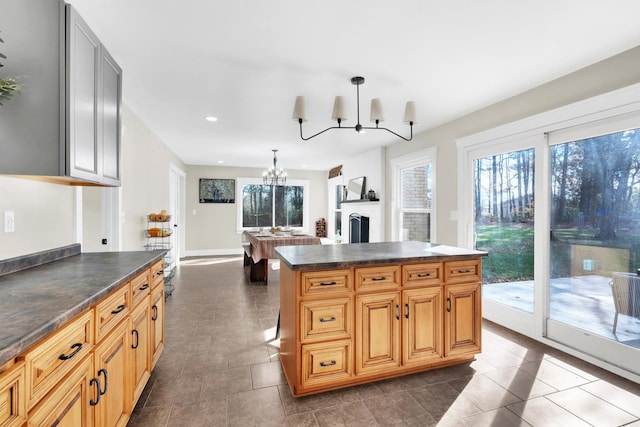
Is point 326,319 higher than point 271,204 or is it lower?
lower

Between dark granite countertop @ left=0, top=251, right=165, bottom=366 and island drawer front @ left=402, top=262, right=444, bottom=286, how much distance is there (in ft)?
5.64

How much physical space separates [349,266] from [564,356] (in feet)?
7.00

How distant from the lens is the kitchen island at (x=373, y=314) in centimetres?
193

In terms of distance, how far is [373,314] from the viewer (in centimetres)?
206

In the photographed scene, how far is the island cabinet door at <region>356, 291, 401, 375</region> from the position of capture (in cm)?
203

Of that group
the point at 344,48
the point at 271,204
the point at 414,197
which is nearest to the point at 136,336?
the point at 344,48

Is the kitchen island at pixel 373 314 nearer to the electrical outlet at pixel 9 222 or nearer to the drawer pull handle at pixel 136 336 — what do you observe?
the drawer pull handle at pixel 136 336

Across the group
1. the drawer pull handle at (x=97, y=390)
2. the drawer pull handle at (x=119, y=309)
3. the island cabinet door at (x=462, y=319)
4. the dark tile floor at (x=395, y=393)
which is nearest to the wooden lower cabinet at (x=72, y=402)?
the drawer pull handle at (x=97, y=390)

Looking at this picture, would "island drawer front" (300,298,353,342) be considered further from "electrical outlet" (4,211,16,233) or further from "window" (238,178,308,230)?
"window" (238,178,308,230)

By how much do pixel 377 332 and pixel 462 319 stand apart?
2.44 ft

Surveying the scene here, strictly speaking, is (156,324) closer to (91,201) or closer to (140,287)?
(140,287)

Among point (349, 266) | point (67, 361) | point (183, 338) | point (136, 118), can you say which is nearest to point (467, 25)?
point (349, 266)

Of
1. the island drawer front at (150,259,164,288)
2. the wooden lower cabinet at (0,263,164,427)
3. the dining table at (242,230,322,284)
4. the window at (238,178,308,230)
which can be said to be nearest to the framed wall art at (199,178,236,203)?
the window at (238,178,308,230)

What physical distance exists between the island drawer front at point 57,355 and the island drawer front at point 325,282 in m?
1.08
